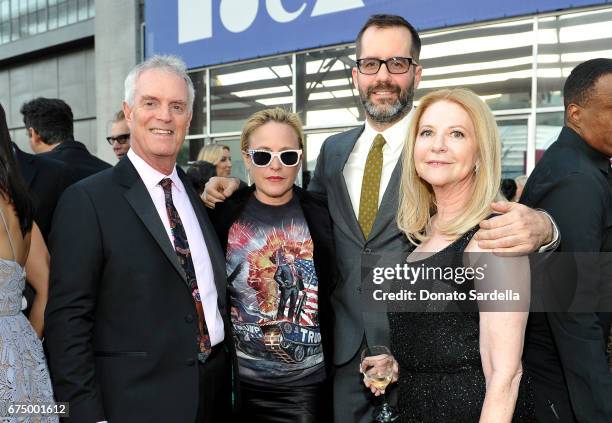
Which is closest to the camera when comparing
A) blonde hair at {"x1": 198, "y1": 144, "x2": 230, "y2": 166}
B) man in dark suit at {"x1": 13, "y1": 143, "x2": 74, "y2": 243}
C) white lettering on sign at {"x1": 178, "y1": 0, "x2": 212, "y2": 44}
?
man in dark suit at {"x1": 13, "y1": 143, "x2": 74, "y2": 243}

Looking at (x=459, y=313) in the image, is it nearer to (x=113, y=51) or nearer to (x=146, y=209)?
(x=146, y=209)

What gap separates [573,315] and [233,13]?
881 cm

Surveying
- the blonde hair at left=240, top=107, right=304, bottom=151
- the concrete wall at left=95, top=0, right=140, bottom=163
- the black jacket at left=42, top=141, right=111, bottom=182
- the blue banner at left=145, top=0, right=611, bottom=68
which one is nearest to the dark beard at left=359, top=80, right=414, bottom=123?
the blonde hair at left=240, top=107, right=304, bottom=151

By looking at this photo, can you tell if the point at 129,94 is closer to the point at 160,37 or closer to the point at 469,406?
the point at 469,406

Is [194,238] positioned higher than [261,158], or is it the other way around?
[261,158]

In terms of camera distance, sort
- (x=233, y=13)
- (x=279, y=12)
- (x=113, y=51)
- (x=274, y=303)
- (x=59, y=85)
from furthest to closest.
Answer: (x=59, y=85), (x=113, y=51), (x=233, y=13), (x=279, y=12), (x=274, y=303)

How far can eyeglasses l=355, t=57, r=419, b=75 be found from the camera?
2.84 m

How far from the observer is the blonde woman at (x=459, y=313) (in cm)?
172

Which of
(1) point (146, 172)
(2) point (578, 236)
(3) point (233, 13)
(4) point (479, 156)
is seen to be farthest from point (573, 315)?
(3) point (233, 13)

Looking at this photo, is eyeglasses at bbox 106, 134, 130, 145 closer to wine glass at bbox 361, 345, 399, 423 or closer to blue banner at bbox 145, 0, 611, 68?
wine glass at bbox 361, 345, 399, 423

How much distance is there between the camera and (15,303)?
2.19 metres

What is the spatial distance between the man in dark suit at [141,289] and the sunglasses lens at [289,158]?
56cm

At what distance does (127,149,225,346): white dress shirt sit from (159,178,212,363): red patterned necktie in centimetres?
2

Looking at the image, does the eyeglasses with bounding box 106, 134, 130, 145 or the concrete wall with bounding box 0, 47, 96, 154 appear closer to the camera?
the eyeglasses with bounding box 106, 134, 130, 145
